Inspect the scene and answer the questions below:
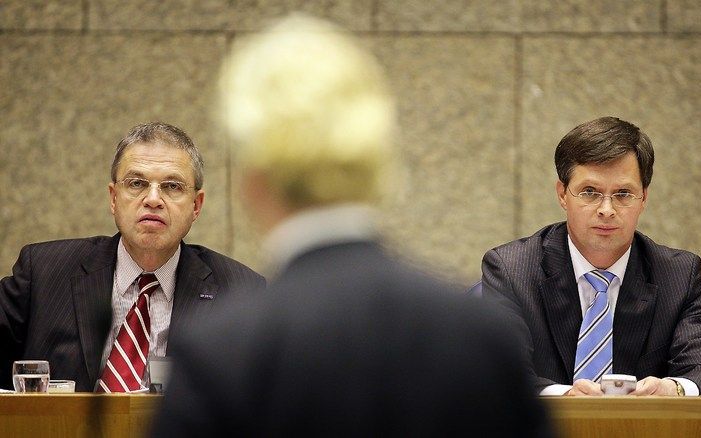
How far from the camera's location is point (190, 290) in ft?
11.5

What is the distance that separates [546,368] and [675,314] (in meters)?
0.43

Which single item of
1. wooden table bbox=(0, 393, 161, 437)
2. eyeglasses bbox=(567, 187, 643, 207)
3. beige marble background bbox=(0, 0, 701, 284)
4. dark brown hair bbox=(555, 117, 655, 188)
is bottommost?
wooden table bbox=(0, 393, 161, 437)

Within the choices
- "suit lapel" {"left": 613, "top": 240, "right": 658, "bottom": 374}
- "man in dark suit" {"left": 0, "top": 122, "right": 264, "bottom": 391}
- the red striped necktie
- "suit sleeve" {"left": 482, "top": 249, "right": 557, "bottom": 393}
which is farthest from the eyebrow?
"suit lapel" {"left": 613, "top": 240, "right": 658, "bottom": 374}

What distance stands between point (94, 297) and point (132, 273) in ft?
0.49

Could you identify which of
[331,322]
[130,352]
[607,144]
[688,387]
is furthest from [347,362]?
[607,144]

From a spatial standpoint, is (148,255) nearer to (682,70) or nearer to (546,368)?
(546,368)

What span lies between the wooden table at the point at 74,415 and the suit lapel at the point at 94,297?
64 cm

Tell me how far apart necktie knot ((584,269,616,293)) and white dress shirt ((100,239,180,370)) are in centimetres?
125

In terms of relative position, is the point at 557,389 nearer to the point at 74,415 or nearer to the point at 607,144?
the point at 607,144

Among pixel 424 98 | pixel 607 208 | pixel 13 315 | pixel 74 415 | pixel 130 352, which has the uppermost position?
pixel 424 98

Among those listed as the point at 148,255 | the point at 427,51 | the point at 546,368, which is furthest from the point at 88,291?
the point at 427,51

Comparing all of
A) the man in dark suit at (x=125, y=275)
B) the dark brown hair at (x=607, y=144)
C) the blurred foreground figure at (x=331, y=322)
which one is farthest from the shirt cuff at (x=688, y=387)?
the blurred foreground figure at (x=331, y=322)

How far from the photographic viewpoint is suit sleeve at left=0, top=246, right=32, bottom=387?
11.1 ft

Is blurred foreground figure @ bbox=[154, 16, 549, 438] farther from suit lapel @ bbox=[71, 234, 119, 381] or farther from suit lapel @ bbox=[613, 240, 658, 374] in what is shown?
suit lapel @ bbox=[613, 240, 658, 374]
